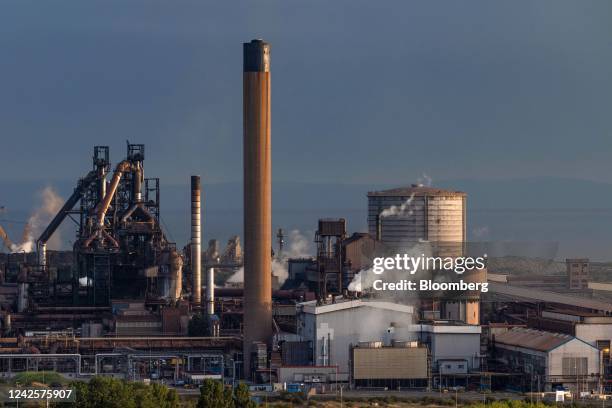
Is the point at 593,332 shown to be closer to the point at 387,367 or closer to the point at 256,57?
the point at 387,367

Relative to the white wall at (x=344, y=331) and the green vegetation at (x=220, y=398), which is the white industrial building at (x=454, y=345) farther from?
the green vegetation at (x=220, y=398)

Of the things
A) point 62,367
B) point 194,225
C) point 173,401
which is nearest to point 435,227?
point 194,225

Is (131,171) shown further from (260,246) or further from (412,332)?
(412,332)

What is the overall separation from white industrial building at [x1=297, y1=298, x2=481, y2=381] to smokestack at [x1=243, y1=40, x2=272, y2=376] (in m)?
4.93

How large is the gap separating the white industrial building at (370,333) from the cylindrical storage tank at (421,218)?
72.3 ft

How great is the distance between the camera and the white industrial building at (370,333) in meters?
79.1

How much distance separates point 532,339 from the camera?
7975 centimetres

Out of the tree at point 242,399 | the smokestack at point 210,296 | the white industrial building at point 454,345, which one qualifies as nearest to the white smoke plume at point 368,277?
the white industrial building at point 454,345

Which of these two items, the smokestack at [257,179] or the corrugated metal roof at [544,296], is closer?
the smokestack at [257,179]

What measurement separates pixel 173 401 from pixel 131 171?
47.9 m

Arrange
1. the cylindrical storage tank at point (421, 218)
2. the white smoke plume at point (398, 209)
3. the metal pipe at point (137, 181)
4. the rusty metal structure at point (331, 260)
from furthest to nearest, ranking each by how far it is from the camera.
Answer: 1. the metal pipe at point (137, 181)
2. the white smoke plume at point (398, 209)
3. the cylindrical storage tank at point (421, 218)
4. the rusty metal structure at point (331, 260)

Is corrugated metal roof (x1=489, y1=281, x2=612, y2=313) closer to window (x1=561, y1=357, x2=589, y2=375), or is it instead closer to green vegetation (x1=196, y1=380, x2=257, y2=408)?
window (x1=561, y1=357, x2=589, y2=375)

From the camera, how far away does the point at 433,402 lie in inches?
2781

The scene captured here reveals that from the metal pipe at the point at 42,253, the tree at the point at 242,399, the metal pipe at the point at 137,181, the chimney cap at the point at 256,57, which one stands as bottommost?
the tree at the point at 242,399
